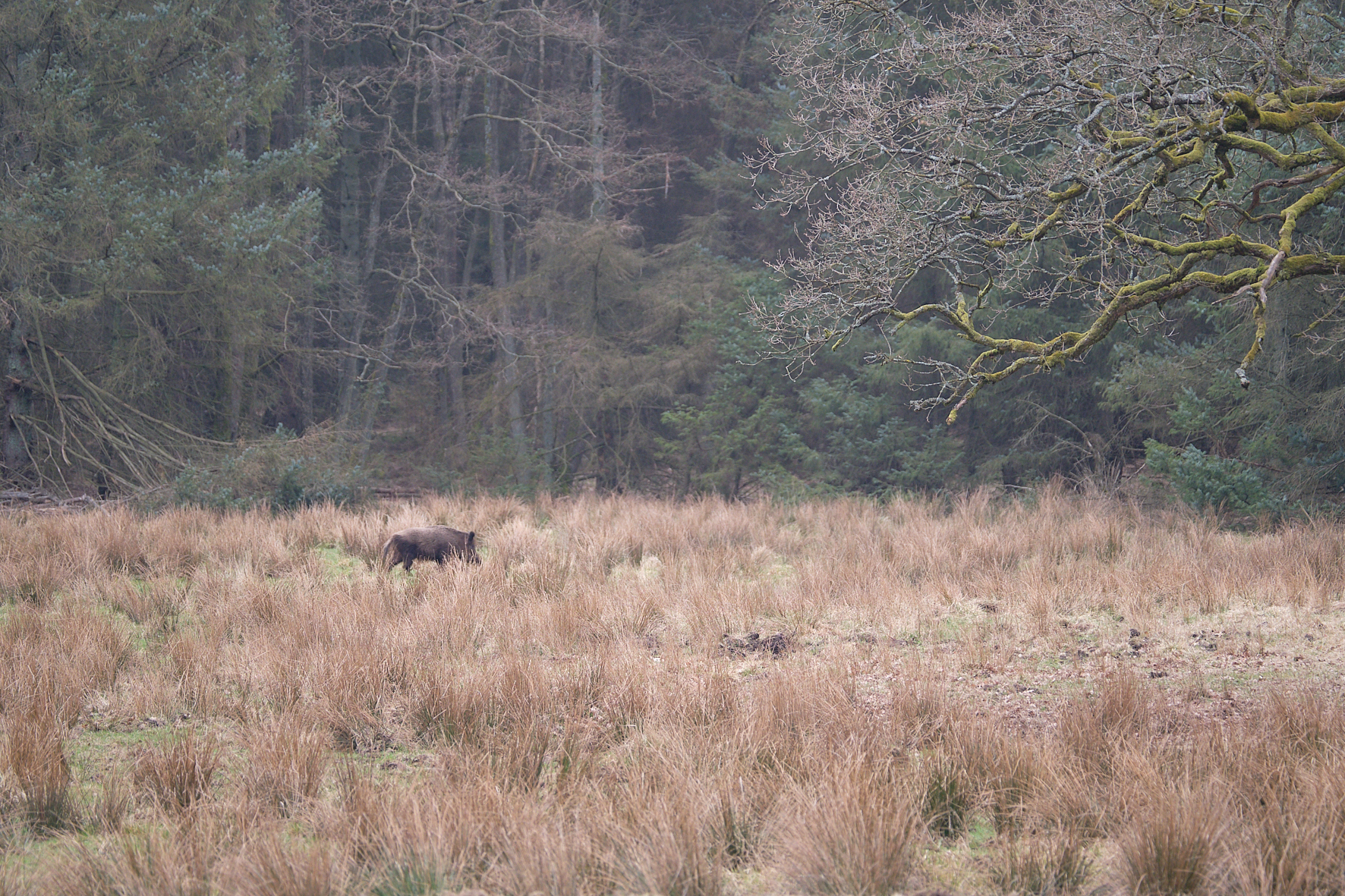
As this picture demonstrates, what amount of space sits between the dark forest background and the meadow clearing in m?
5.65

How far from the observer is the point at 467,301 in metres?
19.4

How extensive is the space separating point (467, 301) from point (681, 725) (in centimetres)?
1647

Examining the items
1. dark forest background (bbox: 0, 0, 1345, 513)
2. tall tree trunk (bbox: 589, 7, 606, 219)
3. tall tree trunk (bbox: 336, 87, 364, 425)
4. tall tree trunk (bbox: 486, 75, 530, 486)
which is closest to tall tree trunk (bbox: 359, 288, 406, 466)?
dark forest background (bbox: 0, 0, 1345, 513)

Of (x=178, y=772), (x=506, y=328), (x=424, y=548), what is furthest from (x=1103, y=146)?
(x=506, y=328)

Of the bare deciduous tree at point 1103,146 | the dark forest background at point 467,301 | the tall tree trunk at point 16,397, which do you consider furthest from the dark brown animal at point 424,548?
the tall tree trunk at point 16,397

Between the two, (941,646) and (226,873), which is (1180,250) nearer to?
(941,646)

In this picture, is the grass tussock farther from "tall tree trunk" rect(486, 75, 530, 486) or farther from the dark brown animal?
"tall tree trunk" rect(486, 75, 530, 486)

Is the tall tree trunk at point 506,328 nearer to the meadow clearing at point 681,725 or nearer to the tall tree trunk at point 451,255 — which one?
the tall tree trunk at point 451,255

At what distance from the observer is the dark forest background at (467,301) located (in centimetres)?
1269

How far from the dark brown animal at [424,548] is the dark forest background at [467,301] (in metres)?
5.54

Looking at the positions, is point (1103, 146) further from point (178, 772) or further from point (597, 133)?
point (597, 133)

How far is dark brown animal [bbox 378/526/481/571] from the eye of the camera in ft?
26.9

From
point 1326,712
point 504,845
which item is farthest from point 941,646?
point 504,845

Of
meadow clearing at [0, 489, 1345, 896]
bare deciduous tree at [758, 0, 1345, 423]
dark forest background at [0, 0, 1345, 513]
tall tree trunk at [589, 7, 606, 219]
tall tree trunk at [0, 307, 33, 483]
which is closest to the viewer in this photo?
meadow clearing at [0, 489, 1345, 896]
